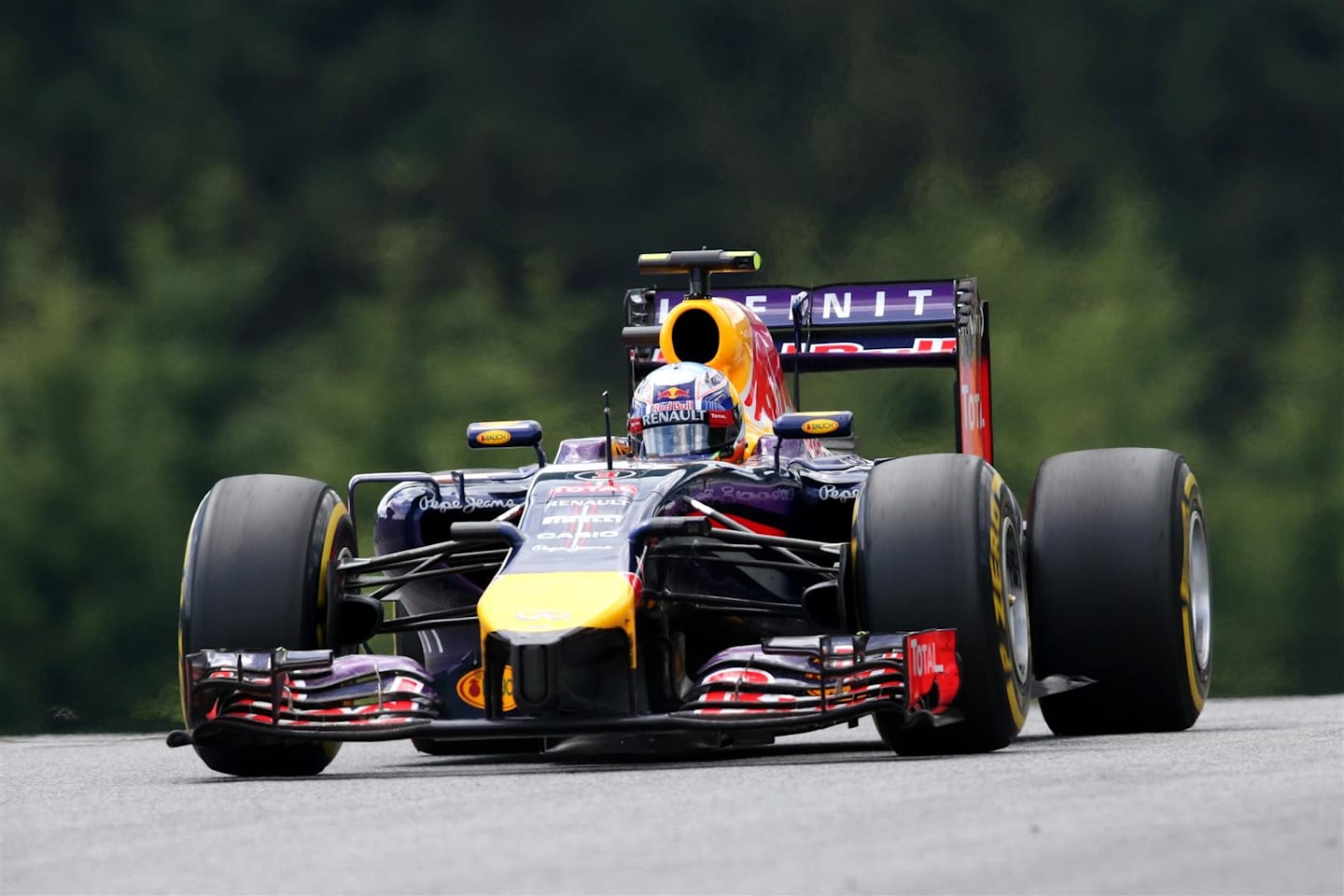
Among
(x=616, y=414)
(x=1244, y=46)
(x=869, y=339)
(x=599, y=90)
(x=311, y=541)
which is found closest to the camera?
(x=311, y=541)

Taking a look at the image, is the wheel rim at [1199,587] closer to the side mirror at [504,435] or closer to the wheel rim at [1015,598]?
the wheel rim at [1015,598]

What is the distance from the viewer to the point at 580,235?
2869cm

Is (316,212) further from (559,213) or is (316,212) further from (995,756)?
(995,756)

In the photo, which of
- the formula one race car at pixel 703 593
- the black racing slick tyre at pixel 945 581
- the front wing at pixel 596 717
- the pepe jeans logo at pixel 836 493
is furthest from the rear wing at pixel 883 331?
the front wing at pixel 596 717

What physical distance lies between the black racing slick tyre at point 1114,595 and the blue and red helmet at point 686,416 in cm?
147

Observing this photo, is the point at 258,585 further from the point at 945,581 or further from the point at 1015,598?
the point at 1015,598

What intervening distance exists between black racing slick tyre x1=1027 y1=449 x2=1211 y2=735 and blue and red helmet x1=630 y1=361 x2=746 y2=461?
1473 mm

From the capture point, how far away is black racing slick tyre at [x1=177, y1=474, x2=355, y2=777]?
10367mm

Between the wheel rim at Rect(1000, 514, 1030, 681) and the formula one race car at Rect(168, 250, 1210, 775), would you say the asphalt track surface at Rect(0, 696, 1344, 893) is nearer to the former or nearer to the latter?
the formula one race car at Rect(168, 250, 1210, 775)

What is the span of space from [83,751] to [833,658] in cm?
494

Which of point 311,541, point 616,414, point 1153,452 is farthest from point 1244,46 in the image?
point 311,541

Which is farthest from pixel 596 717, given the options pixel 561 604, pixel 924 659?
pixel 924 659

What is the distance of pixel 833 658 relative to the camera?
9367mm

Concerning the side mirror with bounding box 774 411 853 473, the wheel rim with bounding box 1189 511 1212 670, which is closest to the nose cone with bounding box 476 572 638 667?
the side mirror with bounding box 774 411 853 473
